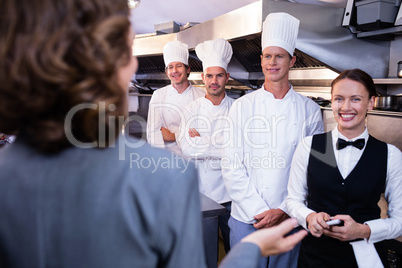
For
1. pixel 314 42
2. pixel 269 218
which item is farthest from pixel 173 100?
pixel 269 218

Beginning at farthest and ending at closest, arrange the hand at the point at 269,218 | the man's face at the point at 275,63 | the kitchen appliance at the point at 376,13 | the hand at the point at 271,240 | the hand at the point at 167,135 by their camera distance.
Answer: the hand at the point at 167,135, the kitchen appliance at the point at 376,13, the man's face at the point at 275,63, the hand at the point at 269,218, the hand at the point at 271,240

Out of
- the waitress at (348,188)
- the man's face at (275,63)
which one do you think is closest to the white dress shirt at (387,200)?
the waitress at (348,188)

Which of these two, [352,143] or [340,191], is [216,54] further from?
[340,191]

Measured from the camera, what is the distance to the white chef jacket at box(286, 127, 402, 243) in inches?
58.9

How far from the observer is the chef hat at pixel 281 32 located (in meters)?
2.17

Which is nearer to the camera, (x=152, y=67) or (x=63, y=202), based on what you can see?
(x=63, y=202)

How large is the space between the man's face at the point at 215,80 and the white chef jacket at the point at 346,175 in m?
1.20

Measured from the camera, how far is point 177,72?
351 cm

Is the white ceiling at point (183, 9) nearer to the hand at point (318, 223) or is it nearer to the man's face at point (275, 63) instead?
the man's face at point (275, 63)

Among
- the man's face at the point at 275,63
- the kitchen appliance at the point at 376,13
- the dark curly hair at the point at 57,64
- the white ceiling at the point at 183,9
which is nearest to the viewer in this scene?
the dark curly hair at the point at 57,64

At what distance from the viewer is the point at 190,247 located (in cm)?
57

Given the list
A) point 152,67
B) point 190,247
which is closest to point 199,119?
point 190,247

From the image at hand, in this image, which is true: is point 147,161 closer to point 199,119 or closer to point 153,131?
point 199,119

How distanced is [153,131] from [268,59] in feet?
5.48
